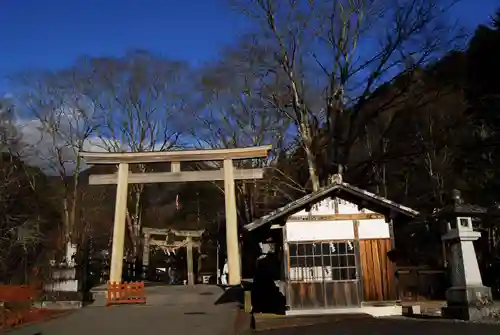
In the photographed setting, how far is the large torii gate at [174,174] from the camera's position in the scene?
20453 mm

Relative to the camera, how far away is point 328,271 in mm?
15820

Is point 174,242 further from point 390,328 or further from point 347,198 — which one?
point 390,328

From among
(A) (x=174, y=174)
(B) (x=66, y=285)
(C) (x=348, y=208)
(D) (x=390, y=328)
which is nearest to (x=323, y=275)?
(C) (x=348, y=208)

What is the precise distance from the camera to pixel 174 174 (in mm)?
21656

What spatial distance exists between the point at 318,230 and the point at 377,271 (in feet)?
7.29

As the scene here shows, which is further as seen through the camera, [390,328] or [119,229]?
[119,229]

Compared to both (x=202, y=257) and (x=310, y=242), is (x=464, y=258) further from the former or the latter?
(x=202, y=257)

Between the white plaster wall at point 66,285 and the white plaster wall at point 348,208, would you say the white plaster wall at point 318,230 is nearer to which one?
the white plaster wall at point 348,208

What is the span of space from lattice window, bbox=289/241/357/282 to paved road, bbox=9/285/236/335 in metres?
2.49

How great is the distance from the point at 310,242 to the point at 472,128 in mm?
16009

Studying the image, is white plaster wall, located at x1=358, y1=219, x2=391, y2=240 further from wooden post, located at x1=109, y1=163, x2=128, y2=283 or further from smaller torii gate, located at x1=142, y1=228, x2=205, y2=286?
smaller torii gate, located at x1=142, y1=228, x2=205, y2=286

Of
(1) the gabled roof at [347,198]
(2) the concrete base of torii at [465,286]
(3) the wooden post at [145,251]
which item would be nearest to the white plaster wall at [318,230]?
(1) the gabled roof at [347,198]

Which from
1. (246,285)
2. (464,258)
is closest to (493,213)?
(464,258)

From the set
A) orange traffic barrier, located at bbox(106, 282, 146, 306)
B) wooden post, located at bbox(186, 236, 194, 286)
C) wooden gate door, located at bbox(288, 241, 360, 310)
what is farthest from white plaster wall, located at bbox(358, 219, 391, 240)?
wooden post, located at bbox(186, 236, 194, 286)
